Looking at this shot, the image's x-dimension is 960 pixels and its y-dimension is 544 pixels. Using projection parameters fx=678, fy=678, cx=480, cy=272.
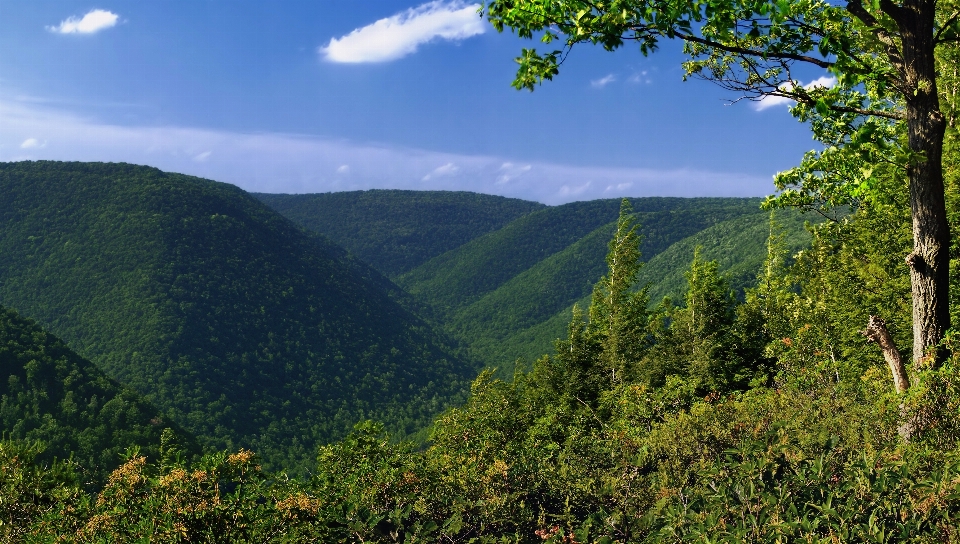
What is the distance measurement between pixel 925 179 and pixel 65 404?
6578 cm

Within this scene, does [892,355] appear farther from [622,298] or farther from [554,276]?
[554,276]

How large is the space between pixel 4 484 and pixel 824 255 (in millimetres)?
36587

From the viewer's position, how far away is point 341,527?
523cm

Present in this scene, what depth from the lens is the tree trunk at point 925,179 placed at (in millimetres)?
7113

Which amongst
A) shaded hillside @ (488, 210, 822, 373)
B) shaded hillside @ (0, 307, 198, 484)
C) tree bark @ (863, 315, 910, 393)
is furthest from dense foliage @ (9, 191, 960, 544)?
shaded hillside @ (488, 210, 822, 373)

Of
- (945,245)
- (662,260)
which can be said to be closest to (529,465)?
(945,245)

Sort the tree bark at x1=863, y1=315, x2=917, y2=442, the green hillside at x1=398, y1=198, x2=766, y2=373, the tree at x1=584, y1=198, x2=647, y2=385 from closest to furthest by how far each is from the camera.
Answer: the tree bark at x1=863, y1=315, x2=917, y2=442 → the tree at x1=584, y1=198, x2=647, y2=385 → the green hillside at x1=398, y1=198, x2=766, y2=373

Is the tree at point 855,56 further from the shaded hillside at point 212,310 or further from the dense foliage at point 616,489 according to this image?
the shaded hillside at point 212,310

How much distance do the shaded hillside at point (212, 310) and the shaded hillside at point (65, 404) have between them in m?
16.7

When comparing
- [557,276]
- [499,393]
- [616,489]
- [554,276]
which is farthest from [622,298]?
[554,276]

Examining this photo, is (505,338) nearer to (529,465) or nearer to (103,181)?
(103,181)

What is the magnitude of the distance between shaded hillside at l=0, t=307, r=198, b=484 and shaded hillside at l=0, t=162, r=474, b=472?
16.7m

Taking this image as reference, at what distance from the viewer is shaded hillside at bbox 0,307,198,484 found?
53.8m

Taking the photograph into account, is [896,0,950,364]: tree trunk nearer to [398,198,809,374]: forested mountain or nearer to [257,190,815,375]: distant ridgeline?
[257,190,815,375]: distant ridgeline
